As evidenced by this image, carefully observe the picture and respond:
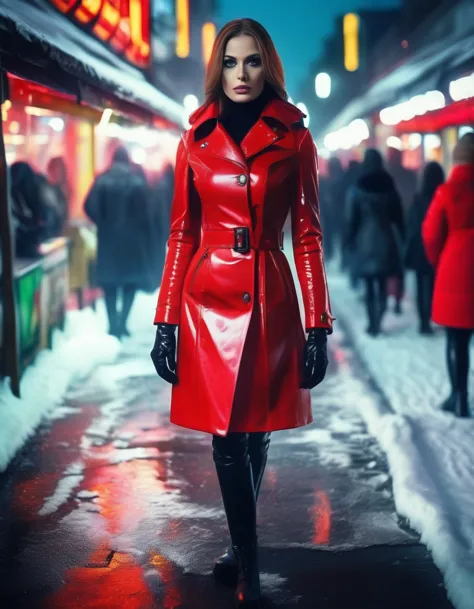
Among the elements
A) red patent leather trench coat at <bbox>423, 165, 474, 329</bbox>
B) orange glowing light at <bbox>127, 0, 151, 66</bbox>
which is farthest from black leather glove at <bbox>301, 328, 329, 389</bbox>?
orange glowing light at <bbox>127, 0, 151, 66</bbox>

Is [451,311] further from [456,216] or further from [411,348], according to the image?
[411,348]

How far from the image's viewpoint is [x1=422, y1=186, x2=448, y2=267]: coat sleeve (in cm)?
654

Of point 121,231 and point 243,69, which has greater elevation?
point 243,69

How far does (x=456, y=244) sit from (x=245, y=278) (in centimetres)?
327

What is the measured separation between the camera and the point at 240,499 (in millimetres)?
3727

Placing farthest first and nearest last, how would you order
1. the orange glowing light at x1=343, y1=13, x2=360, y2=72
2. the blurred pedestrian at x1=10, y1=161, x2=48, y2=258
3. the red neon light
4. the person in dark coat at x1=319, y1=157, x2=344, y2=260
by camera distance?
the orange glowing light at x1=343, y1=13, x2=360, y2=72
the person in dark coat at x1=319, y1=157, x2=344, y2=260
the red neon light
the blurred pedestrian at x1=10, y1=161, x2=48, y2=258

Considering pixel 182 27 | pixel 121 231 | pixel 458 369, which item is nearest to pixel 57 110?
pixel 121 231

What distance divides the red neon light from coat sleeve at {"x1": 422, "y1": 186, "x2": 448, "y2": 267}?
3.59 metres

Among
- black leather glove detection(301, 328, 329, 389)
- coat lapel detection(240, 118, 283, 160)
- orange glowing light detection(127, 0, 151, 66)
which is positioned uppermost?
orange glowing light detection(127, 0, 151, 66)

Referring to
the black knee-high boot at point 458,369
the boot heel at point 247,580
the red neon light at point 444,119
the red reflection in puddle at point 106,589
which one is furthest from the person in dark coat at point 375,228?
the boot heel at point 247,580

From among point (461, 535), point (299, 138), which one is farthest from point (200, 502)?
point (299, 138)

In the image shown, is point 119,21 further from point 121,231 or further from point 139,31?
point 121,231

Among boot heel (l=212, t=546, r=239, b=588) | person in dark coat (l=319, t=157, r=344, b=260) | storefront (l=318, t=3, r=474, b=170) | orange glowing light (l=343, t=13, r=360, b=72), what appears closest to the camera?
boot heel (l=212, t=546, r=239, b=588)

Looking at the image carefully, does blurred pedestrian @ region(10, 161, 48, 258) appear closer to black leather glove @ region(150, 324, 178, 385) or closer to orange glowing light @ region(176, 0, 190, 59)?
black leather glove @ region(150, 324, 178, 385)
